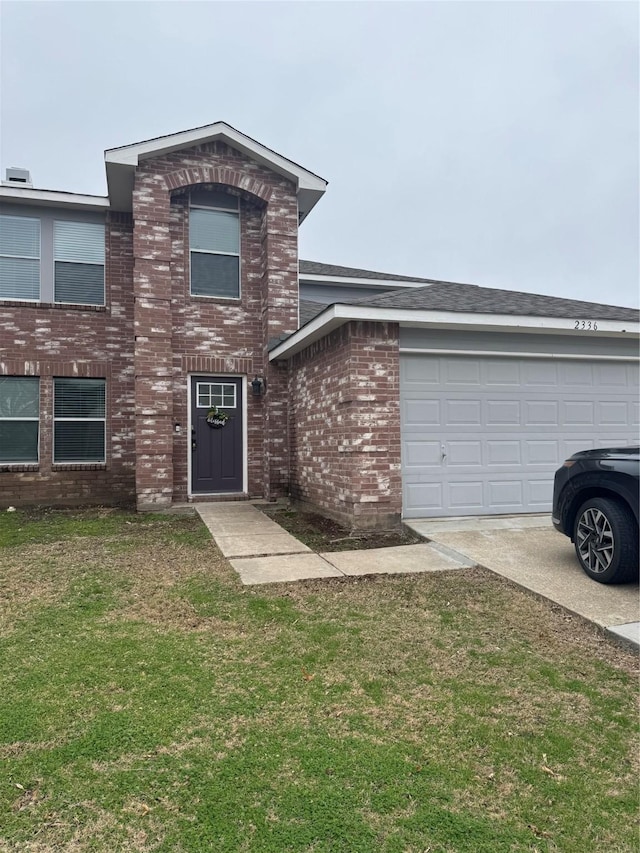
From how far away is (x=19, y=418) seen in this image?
412 inches

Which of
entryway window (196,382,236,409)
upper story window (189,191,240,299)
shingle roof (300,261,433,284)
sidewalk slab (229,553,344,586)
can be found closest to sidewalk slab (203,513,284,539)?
sidewalk slab (229,553,344,586)

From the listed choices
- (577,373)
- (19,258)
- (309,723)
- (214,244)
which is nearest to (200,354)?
(214,244)

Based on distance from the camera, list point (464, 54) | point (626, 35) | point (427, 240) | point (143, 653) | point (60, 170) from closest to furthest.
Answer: point (143, 653)
point (626, 35)
point (464, 54)
point (60, 170)
point (427, 240)

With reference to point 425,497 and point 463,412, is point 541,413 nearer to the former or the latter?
point 463,412

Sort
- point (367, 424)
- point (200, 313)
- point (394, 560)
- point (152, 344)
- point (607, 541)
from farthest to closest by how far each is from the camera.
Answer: point (200, 313) → point (152, 344) → point (367, 424) → point (394, 560) → point (607, 541)

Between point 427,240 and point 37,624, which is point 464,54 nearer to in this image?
point 37,624

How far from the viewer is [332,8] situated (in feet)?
32.6

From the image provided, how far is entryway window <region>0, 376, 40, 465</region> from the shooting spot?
411 inches

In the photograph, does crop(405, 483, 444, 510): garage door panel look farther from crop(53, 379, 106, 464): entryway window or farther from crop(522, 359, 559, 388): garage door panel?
crop(53, 379, 106, 464): entryway window

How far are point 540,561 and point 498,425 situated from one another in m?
2.66

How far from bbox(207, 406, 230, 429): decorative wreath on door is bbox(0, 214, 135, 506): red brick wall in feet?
5.68

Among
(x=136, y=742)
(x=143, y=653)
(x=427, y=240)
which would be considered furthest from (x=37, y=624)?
(x=427, y=240)

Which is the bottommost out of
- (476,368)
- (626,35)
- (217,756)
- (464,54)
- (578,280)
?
(217,756)

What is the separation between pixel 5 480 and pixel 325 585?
8068 mm
